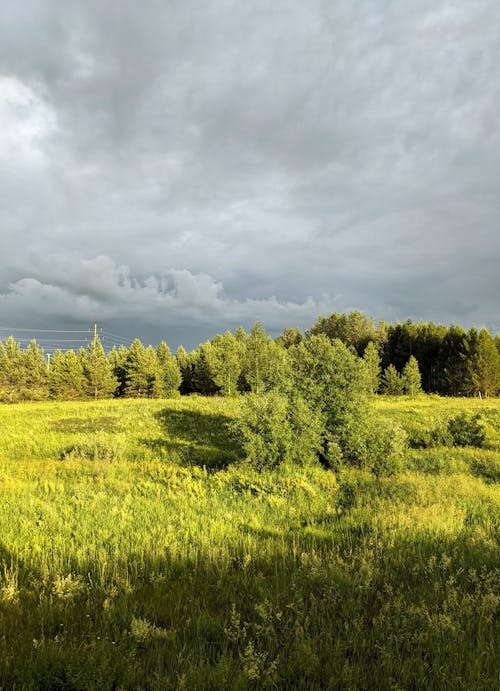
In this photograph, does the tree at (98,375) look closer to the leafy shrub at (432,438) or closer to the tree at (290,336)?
the tree at (290,336)

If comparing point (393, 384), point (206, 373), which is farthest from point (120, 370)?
point (393, 384)

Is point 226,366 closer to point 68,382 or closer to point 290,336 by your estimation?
point 68,382

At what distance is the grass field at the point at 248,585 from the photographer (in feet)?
10.8

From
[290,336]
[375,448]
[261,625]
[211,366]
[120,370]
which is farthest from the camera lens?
[290,336]

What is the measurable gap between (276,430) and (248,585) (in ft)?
27.8

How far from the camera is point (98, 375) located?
73062 millimetres

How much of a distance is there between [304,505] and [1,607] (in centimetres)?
655

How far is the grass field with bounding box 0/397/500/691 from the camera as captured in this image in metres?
3.28

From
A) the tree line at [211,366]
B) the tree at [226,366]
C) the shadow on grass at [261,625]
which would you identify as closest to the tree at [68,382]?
the tree line at [211,366]

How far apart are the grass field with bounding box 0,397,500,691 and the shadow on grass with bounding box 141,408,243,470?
4.88 m

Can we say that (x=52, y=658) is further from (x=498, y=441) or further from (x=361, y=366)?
(x=498, y=441)

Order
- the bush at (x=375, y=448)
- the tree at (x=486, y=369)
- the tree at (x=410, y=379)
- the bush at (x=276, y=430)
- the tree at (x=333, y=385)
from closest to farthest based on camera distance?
1. the bush at (x=276, y=430)
2. the bush at (x=375, y=448)
3. the tree at (x=333, y=385)
4. the tree at (x=486, y=369)
5. the tree at (x=410, y=379)

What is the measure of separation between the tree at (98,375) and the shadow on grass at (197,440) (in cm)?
4866

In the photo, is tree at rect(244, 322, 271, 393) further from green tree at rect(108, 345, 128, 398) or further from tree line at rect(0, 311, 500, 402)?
green tree at rect(108, 345, 128, 398)
